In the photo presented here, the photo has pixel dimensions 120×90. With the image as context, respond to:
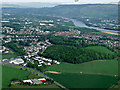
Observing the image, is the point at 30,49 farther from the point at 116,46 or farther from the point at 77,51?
the point at 116,46

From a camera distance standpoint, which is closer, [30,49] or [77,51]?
[77,51]

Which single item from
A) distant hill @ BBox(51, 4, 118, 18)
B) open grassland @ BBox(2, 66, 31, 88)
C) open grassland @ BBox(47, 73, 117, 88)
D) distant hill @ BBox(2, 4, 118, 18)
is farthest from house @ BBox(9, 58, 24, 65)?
distant hill @ BBox(51, 4, 118, 18)

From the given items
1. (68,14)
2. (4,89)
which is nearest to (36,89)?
(4,89)

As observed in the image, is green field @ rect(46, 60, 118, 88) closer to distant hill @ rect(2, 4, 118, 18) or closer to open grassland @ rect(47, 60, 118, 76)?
open grassland @ rect(47, 60, 118, 76)

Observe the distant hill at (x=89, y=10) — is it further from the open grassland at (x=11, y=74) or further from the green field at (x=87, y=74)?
the open grassland at (x=11, y=74)

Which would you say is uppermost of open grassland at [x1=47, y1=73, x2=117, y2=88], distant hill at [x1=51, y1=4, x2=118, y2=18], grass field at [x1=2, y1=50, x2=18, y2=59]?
distant hill at [x1=51, y1=4, x2=118, y2=18]
